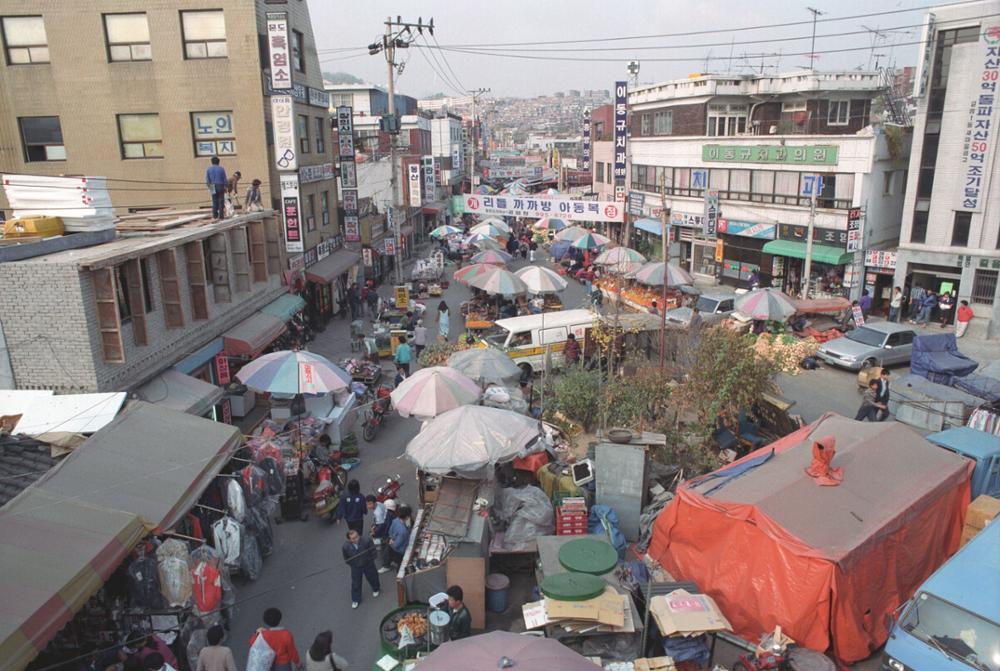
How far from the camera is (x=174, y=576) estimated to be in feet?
28.2

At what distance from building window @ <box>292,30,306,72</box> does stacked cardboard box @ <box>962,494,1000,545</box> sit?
23.6 meters

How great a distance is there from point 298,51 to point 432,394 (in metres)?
17.0

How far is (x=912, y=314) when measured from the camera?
82.6 ft

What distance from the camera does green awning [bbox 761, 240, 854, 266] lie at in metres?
27.2

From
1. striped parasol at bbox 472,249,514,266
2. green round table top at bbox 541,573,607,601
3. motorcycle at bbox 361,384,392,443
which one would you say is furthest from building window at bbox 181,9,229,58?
green round table top at bbox 541,573,607,601

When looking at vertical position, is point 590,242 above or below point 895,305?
above

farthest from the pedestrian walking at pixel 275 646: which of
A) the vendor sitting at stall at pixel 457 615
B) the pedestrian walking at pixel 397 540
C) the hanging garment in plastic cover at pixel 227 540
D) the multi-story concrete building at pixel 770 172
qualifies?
the multi-story concrete building at pixel 770 172

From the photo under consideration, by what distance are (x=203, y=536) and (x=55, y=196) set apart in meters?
7.95

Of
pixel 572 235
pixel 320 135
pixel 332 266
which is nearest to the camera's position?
pixel 332 266

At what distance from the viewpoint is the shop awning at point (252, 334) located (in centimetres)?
1591

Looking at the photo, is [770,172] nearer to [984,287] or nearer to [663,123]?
[663,123]

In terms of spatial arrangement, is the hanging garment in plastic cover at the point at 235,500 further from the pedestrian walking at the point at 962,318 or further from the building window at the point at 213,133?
the pedestrian walking at the point at 962,318

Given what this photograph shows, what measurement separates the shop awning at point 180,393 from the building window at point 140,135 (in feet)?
38.7

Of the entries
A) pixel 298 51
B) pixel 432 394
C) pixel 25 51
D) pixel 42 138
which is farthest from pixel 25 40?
pixel 432 394
